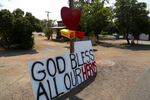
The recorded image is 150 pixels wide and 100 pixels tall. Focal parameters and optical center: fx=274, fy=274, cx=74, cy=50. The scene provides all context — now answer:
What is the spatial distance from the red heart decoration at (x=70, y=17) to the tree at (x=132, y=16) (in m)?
26.5

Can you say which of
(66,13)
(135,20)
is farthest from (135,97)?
(135,20)

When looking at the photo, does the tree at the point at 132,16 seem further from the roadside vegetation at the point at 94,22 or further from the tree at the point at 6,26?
the tree at the point at 6,26

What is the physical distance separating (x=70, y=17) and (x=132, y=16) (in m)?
27.0

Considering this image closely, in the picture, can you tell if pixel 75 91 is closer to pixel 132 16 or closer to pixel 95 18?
pixel 132 16

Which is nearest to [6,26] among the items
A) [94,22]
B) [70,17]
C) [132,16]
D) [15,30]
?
[15,30]

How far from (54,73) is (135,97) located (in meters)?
2.37

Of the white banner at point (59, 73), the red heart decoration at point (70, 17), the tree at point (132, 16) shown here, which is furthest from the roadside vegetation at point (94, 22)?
the red heart decoration at point (70, 17)

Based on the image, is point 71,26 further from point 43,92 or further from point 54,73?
point 43,92

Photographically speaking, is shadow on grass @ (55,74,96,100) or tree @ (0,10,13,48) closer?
shadow on grass @ (55,74,96,100)

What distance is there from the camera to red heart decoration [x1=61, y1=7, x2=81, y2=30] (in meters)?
6.89

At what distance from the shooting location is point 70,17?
6988mm

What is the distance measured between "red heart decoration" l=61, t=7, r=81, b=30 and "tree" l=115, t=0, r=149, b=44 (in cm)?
2649

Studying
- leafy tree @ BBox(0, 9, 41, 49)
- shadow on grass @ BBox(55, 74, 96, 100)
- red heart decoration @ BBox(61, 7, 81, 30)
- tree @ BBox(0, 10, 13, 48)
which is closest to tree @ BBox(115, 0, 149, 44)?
leafy tree @ BBox(0, 9, 41, 49)

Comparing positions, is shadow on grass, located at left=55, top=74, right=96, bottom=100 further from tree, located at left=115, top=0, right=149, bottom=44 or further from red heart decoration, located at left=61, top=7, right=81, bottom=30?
tree, located at left=115, top=0, right=149, bottom=44
